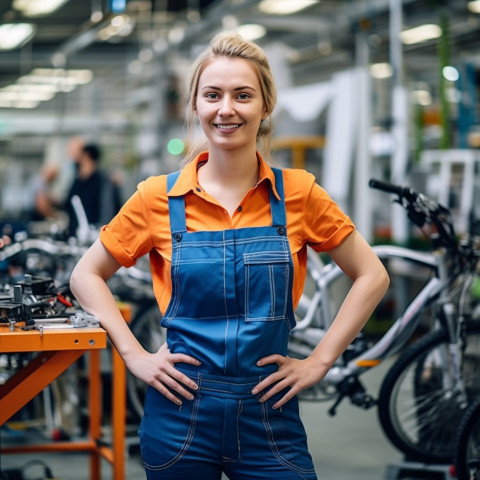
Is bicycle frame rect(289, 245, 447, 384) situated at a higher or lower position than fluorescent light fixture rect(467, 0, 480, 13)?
lower

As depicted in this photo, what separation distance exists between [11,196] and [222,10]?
20.0 ft

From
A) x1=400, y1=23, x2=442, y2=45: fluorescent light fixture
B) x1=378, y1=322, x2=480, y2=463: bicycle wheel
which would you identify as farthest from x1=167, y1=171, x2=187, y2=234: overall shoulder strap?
Answer: x1=400, y1=23, x2=442, y2=45: fluorescent light fixture

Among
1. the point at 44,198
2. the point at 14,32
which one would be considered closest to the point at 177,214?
the point at 14,32

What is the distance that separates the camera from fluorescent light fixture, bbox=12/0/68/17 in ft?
22.3

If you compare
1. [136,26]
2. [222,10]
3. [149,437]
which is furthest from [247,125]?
[136,26]

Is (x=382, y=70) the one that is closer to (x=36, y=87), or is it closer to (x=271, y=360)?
(x=36, y=87)

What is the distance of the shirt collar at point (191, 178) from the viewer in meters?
1.98

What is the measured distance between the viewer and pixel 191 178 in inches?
79.1

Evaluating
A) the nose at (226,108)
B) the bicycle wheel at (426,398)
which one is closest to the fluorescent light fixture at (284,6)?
the bicycle wheel at (426,398)

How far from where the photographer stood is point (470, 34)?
1111 centimetres

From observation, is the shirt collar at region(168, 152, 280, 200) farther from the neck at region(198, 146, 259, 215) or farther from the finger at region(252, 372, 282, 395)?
the finger at region(252, 372, 282, 395)

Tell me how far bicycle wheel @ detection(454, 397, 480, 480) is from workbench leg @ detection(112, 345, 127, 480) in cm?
127

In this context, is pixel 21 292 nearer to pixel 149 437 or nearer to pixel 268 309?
pixel 149 437

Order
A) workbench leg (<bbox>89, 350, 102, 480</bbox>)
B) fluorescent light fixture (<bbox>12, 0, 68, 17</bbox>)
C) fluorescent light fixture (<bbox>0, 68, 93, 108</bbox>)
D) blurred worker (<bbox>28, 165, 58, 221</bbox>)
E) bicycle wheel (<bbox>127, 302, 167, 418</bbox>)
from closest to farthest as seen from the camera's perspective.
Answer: workbench leg (<bbox>89, 350, 102, 480</bbox>) < bicycle wheel (<bbox>127, 302, 167, 418</bbox>) < fluorescent light fixture (<bbox>12, 0, 68, 17</bbox>) < blurred worker (<bbox>28, 165, 58, 221</bbox>) < fluorescent light fixture (<bbox>0, 68, 93, 108</bbox>)
